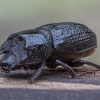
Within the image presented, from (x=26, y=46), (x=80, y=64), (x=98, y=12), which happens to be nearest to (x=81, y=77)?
(x=80, y=64)

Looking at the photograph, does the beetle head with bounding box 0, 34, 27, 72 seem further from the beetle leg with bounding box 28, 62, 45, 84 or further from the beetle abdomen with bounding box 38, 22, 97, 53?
the beetle abdomen with bounding box 38, 22, 97, 53

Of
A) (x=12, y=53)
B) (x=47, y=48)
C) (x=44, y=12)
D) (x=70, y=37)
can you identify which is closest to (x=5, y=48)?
(x=12, y=53)

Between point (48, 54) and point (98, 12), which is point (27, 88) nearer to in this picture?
point (48, 54)

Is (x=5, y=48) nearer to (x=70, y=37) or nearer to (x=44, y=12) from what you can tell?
(x=70, y=37)

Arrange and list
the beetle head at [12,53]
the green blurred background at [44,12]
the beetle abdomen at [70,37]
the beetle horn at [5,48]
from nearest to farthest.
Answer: the beetle head at [12,53], the beetle horn at [5,48], the beetle abdomen at [70,37], the green blurred background at [44,12]

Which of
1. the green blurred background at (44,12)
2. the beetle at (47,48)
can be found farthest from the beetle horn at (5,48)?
the green blurred background at (44,12)

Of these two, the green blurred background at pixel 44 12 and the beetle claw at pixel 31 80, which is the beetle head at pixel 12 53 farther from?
the green blurred background at pixel 44 12
